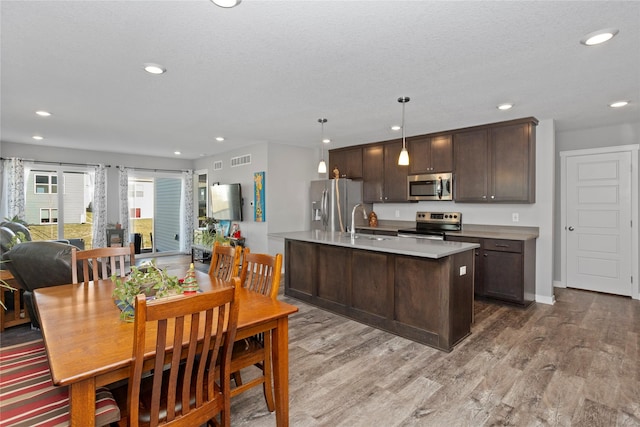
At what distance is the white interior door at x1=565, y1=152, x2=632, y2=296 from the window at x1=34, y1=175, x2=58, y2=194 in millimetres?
9329

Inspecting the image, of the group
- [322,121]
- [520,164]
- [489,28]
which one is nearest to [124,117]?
[322,121]

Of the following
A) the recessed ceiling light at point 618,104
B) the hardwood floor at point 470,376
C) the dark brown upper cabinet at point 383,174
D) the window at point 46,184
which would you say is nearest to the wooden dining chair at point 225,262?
the hardwood floor at point 470,376

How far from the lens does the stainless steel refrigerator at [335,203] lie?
5902 millimetres

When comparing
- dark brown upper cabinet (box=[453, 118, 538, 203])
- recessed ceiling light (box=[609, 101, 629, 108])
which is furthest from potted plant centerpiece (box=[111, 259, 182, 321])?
recessed ceiling light (box=[609, 101, 629, 108])

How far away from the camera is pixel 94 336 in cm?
148

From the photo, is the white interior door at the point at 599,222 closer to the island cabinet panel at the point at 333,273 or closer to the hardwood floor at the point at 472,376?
the hardwood floor at the point at 472,376

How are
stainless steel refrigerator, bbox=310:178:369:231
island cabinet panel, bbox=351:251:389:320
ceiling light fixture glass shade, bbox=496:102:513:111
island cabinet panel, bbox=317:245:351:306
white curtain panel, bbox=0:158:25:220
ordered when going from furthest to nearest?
white curtain panel, bbox=0:158:25:220 < stainless steel refrigerator, bbox=310:178:369:231 < island cabinet panel, bbox=317:245:351:306 < ceiling light fixture glass shade, bbox=496:102:513:111 < island cabinet panel, bbox=351:251:389:320

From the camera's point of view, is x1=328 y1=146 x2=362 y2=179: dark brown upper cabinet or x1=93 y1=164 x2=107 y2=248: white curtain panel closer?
x1=328 y1=146 x2=362 y2=179: dark brown upper cabinet

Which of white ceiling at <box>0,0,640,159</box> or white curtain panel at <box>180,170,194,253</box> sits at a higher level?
white ceiling at <box>0,0,640,159</box>

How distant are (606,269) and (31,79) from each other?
7.22 metres

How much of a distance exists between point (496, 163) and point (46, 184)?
8.19 m

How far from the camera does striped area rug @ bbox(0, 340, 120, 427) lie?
1.27m

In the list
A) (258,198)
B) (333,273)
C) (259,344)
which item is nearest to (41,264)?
(259,344)

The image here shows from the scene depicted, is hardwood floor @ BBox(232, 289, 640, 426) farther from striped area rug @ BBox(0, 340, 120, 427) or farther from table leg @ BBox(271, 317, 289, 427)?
striped area rug @ BBox(0, 340, 120, 427)
